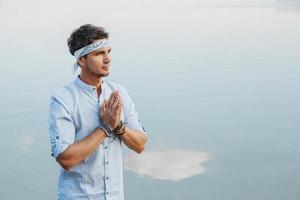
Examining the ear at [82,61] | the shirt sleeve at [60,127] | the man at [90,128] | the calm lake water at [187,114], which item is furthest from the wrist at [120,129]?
the calm lake water at [187,114]

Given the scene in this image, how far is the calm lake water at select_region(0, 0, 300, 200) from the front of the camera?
7184mm

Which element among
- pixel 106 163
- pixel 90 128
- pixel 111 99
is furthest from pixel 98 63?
pixel 106 163

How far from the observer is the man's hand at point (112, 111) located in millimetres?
3029

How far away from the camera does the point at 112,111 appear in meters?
3.05

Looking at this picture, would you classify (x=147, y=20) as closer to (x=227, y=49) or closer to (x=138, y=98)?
(x=227, y=49)

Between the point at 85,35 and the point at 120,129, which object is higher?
the point at 85,35

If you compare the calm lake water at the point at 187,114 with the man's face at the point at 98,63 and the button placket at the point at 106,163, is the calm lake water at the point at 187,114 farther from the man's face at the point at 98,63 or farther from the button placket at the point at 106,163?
the man's face at the point at 98,63

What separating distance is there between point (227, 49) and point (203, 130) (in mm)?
11199

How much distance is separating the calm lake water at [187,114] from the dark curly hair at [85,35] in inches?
149

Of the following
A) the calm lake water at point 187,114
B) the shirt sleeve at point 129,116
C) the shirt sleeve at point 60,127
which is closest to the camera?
the shirt sleeve at point 60,127

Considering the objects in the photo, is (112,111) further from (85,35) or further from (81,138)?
(85,35)

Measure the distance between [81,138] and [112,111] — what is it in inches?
9.3

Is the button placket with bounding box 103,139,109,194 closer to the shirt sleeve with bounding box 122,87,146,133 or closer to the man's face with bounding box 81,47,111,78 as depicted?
the shirt sleeve with bounding box 122,87,146,133

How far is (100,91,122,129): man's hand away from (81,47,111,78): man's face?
17 cm
